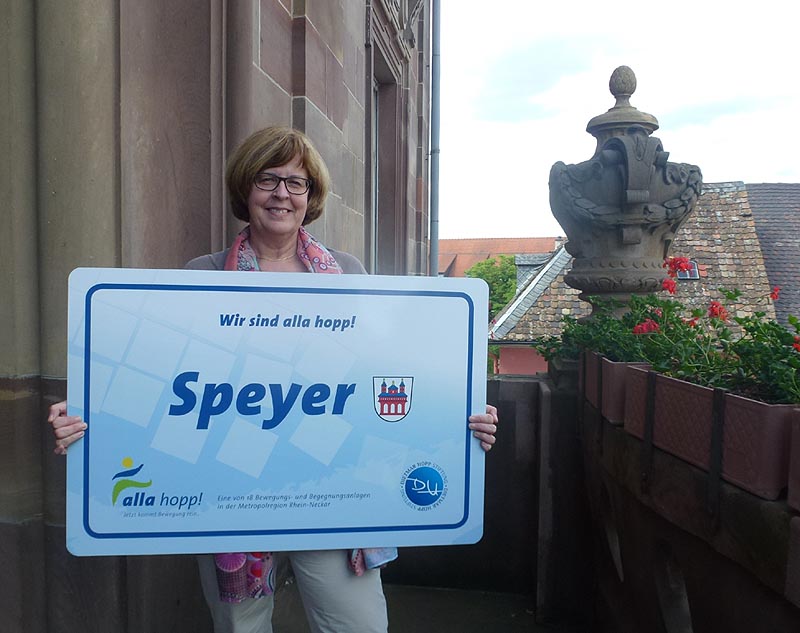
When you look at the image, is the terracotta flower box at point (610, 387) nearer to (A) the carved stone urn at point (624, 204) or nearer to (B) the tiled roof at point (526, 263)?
(A) the carved stone urn at point (624, 204)

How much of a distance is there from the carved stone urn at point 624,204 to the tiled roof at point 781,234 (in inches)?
740

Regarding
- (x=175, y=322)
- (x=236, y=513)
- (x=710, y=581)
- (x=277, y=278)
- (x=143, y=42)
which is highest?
(x=143, y=42)

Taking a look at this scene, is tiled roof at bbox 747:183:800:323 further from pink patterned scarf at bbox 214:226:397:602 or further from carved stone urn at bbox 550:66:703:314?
pink patterned scarf at bbox 214:226:397:602

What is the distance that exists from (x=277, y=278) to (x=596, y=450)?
5.76 ft

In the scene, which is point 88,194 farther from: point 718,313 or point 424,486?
point 718,313

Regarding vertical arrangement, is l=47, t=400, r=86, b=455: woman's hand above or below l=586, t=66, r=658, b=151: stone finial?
below

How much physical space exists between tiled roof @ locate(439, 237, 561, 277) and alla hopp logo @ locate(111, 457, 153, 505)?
73920 millimetres

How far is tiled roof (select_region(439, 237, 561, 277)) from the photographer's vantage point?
76.6m

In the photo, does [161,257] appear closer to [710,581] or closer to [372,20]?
[710,581]

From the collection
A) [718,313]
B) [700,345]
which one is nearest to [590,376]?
[718,313]

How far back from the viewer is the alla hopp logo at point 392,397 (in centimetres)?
172

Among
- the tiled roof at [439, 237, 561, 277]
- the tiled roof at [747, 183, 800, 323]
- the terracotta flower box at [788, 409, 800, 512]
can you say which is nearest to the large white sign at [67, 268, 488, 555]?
the terracotta flower box at [788, 409, 800, 512]

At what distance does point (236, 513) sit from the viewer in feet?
5.53

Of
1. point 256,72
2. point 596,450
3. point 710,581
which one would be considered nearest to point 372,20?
point 256,72
